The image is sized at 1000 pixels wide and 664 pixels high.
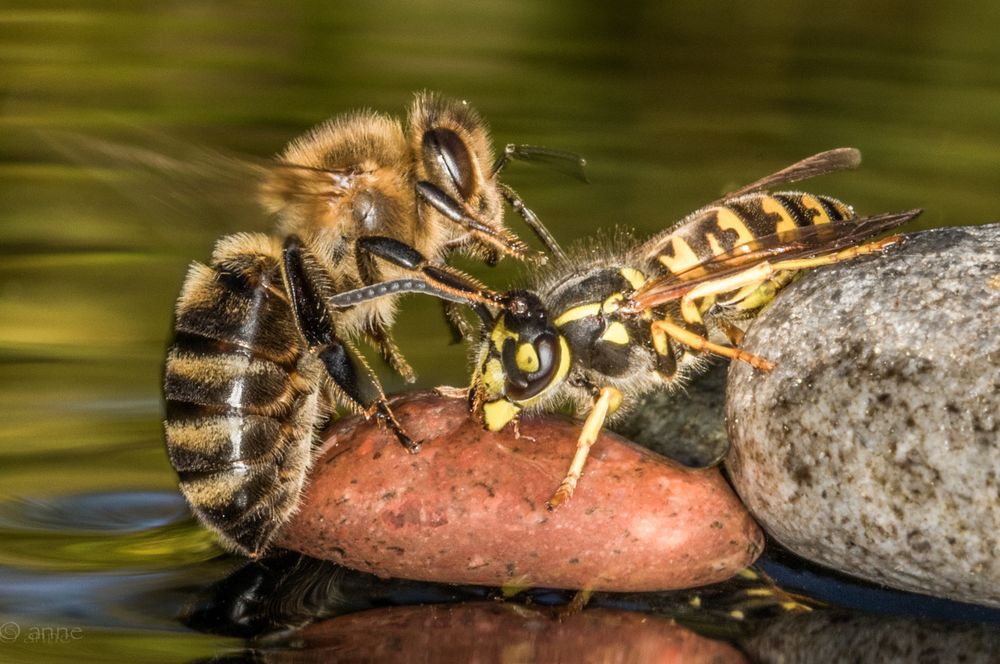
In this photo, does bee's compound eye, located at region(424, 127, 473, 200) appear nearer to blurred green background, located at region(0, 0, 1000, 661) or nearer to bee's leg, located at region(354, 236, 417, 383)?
bee's leg, located at region(354, 236, 417, 383)

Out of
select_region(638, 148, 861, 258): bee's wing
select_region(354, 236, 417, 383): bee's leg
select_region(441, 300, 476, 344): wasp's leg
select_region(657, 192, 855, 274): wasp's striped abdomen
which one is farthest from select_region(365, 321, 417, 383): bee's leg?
select_region(638, 148, 861, 258): bee's wing

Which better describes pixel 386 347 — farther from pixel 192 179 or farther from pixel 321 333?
pixel 192 179

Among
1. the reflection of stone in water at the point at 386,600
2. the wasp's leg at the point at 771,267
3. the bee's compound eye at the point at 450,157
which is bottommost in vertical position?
the reflection of stone in water at the point at 386,600

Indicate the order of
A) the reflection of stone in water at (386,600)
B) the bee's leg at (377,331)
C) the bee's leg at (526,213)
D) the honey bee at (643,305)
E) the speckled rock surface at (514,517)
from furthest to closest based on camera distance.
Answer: the bee's leg at (526,213), the bee's leg at (377,331), the honey bee at (643,305), the speckled rock surface at (514,517), the reflection of stone in water at (386,600)

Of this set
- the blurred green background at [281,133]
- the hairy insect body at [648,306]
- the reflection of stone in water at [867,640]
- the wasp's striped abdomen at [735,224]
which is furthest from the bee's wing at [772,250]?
the blurred green background at [281,133]

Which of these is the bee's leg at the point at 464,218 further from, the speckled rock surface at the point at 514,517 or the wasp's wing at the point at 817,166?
the wasp's wing at the point at 817,166

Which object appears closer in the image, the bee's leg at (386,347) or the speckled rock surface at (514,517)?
the speckled rock surface at (514,517)

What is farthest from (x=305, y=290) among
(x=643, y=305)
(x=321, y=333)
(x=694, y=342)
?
(x=694, y=342)
